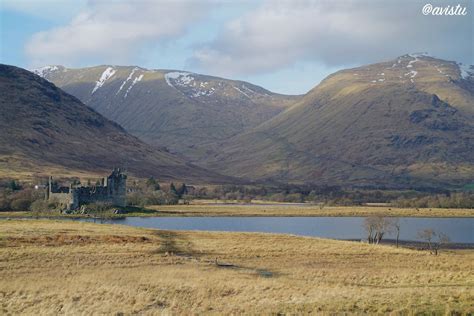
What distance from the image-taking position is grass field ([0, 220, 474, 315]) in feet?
99.3

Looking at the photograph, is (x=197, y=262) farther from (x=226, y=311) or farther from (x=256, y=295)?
(x=226, y=311)

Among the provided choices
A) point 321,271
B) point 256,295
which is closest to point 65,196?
point 321,271

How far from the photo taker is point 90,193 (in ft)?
485

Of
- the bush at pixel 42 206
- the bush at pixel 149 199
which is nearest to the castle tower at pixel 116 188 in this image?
the bush at pixel 149 199

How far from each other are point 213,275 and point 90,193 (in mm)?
110406

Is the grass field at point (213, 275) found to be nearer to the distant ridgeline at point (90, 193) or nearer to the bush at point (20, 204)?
the distant ridgeline at point (90, 193)

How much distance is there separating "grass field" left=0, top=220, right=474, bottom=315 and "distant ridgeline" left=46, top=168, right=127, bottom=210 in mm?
71599

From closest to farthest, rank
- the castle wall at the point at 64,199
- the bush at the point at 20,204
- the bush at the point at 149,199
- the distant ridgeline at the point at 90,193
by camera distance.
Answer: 1. the castle wall at the point at 64,199
2. the distant ridgeline at the point at 90,193
3. the bush at the point at 20,204
4. the bush at the point at 149,199

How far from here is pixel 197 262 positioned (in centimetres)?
4934

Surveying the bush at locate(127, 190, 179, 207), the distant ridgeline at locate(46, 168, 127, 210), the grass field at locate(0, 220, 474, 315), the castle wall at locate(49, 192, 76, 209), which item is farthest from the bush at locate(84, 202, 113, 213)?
the grass field at locate(0, 220, 474, 315)

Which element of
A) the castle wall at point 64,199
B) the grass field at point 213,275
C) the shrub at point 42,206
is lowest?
the grass field at point 213,275

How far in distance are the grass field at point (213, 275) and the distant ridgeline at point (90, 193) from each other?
7160cm

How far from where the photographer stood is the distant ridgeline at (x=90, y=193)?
13962cm

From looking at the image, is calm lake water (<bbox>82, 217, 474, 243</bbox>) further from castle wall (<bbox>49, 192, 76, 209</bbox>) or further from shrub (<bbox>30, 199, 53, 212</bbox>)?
shrub (<bbox>30, 199, 53, 212</bbox>)
